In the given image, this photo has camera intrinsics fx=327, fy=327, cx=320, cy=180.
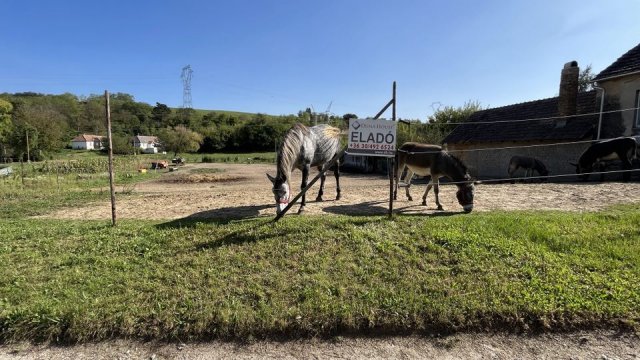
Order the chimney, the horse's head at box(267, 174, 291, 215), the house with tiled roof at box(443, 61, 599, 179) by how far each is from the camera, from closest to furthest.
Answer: the horse's head at box(267, 174, 291, 215) → the house with tiled roof at box(443, 61, 599, 179) → the chimney

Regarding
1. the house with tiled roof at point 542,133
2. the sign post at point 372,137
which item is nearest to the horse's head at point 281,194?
the sign post at point 372,137

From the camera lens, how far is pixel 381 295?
381cm

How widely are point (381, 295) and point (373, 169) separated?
62.3 feet

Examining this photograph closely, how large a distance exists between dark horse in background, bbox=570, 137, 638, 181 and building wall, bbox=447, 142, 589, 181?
1.06 metres

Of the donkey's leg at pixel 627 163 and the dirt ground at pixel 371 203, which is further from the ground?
the donkey's leg at pixel 627 163

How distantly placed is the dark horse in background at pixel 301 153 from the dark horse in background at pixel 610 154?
9.20m

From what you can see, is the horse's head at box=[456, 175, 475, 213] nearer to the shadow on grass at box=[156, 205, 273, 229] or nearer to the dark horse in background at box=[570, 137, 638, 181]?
the shadow on grass at box=[156, 205, 273, 229]

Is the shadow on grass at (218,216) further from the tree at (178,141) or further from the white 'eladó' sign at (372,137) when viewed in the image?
the tree at (178,141)

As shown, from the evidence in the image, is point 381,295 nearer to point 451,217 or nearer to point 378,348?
point 378,348

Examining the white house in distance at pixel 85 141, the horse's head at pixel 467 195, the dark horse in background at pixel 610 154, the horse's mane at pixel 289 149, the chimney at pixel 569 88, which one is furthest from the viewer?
the white house in distance at pixel 85 141

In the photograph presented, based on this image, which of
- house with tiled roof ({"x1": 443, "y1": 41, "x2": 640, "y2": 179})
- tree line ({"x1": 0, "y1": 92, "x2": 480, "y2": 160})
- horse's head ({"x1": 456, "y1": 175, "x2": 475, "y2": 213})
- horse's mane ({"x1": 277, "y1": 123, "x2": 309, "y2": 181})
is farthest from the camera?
tree line ({"x1": 0, "y1": 92, "x2": 480, "y2": 160})

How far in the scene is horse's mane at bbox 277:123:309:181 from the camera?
6.13 metres

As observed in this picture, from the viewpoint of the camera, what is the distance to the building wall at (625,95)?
12430 millimetres

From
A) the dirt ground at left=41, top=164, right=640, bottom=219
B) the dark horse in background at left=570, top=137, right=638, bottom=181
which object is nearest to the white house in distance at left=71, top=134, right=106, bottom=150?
the dirt ground at left=41, top=164, right=640, bottom=219
